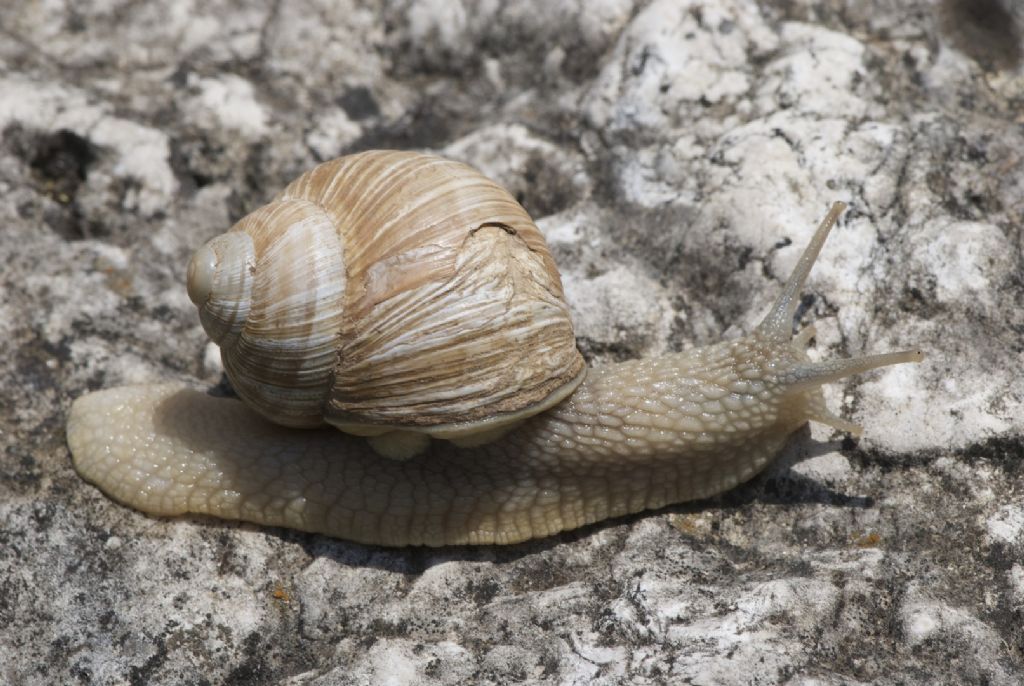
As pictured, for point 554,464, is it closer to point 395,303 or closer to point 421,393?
point 421,393

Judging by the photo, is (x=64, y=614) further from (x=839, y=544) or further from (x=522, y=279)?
(x=839, y=544)

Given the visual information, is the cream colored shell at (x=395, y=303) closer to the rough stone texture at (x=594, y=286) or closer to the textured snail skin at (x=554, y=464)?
the textured snail skin at (x=554, y=464)

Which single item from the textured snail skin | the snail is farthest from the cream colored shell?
the textured snail skin

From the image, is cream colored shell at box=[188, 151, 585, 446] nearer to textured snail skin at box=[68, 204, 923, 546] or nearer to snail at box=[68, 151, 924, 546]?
snail at box=[68, 151, 924, 546]

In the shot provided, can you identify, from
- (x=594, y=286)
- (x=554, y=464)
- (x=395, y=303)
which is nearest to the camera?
(x=395, y=303)

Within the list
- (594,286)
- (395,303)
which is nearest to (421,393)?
(395,303)

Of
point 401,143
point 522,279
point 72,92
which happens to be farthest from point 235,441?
point 72,92
